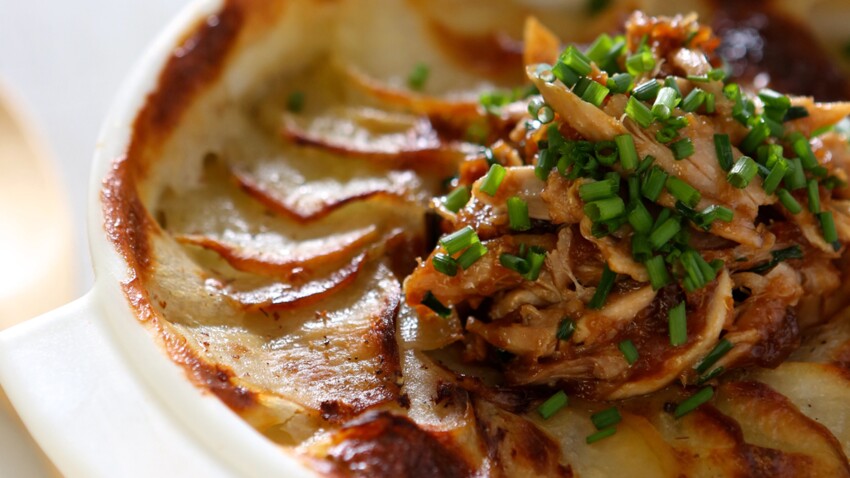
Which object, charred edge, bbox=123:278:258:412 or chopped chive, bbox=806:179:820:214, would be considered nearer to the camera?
charred edge, bbox=123:278:258:412

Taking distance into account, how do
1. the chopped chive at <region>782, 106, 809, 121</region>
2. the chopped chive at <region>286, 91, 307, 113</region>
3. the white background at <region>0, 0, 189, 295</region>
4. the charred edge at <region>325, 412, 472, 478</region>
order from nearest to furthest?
the charred edge at <region>325, 412, 472, 478</region>
the chopped chive at <region>782, 106, 809, 121</region>
the chopped chive at <region>286, 91, 307, 113</region>
the white background at <region>0, 0, 189, 295</region>

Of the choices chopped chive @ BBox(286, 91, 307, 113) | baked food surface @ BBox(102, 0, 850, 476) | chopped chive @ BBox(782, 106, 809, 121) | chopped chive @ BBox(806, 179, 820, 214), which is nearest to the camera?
baked food surface @ BBox(102, 0, 850, 476)

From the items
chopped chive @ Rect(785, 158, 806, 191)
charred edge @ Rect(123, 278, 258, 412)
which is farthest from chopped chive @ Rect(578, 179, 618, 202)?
charred edge @ Rect(123, 278, 258, 412)

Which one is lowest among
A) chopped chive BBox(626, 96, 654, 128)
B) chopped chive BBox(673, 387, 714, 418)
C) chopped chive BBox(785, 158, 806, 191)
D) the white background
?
the white background

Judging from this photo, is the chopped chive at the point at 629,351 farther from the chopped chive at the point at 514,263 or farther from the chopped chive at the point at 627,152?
the chopped chive at the point at 627,152

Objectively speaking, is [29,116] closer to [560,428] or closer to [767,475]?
[560,428]

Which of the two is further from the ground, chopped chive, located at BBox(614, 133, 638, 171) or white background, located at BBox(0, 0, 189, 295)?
chopped chive, located at BBox(614, 133, 638, 171)

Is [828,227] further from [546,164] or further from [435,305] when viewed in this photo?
[435,305]

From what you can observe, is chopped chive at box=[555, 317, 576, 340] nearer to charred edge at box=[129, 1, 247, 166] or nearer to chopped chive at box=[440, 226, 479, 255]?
chopped chive at box=[440, 226, 479, 255]
